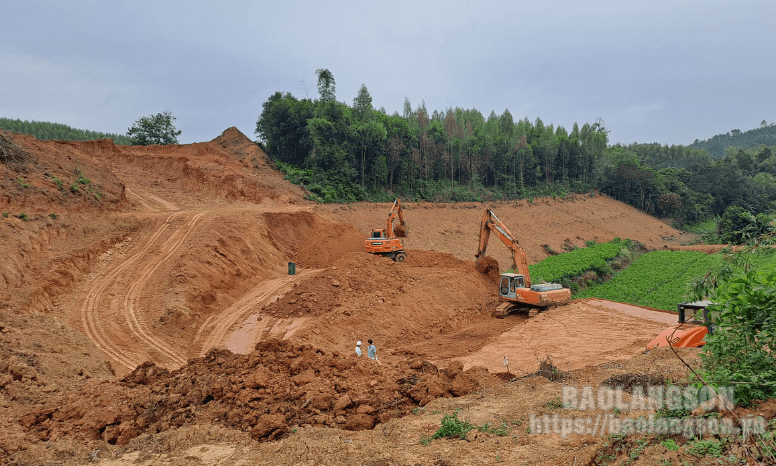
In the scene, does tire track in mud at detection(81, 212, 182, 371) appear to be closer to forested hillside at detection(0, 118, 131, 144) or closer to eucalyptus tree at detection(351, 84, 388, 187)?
eucalyptus tree at detection(351, 84, 388, 187)

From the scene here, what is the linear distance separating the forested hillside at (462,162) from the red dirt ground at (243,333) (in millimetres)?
7113

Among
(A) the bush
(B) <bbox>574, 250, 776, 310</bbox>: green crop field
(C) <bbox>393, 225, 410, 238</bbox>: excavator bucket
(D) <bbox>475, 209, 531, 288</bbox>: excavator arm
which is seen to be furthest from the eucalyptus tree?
(A) the bush

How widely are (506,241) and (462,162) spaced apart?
3341 centimetres

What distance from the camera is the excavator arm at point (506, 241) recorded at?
644 inches

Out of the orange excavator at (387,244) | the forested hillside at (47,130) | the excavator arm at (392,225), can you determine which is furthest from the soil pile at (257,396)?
the forested hillside at (47,130)

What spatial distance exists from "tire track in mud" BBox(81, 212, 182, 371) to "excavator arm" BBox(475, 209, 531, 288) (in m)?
13.1

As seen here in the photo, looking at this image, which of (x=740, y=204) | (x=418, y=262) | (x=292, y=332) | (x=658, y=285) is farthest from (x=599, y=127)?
(x=292, y=332)

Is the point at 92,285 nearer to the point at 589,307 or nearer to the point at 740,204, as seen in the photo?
the point at 589,307

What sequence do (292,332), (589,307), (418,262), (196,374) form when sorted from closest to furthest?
(196,374), (292,332), (589,307), (418,262)

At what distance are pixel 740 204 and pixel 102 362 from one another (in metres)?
72.1

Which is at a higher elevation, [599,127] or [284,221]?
[599,127]

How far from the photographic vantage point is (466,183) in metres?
49.9

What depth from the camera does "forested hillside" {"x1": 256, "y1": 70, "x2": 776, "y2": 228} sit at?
37.1 m

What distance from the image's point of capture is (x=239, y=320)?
591 inches
